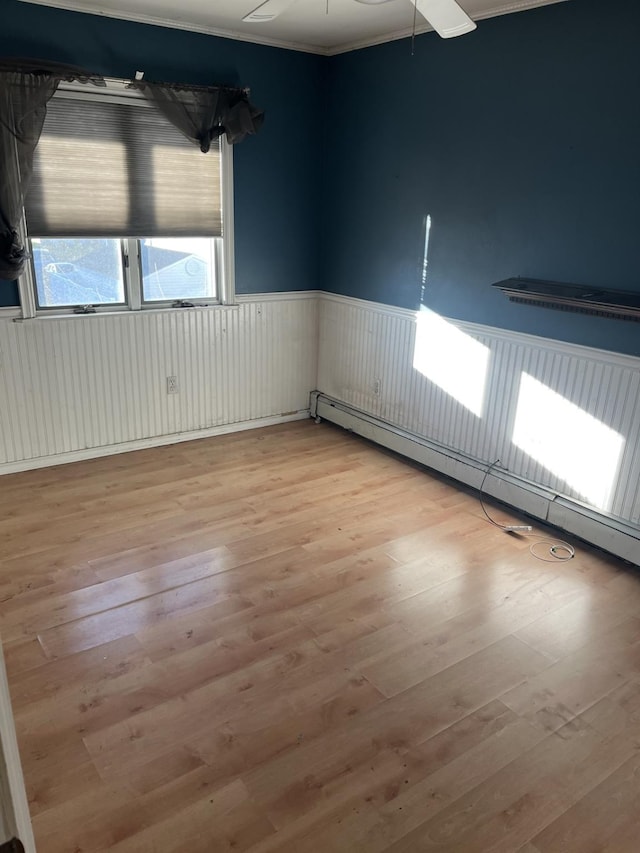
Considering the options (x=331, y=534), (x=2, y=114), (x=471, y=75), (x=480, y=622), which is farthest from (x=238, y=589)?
(x=471, y=75)

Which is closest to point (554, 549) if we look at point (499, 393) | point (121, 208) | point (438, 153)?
point (499, 393)

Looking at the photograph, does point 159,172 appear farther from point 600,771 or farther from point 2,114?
point 600,771

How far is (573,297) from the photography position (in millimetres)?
2916

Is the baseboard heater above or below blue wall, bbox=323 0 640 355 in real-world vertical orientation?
below

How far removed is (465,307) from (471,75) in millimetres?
1236

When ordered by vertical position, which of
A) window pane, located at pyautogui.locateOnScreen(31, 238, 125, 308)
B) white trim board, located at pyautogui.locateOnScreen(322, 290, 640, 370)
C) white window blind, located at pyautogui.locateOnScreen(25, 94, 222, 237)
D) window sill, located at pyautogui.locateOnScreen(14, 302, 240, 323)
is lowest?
window sill, located at pyautogui.locateOnScreen(14, 302, 240, 323)

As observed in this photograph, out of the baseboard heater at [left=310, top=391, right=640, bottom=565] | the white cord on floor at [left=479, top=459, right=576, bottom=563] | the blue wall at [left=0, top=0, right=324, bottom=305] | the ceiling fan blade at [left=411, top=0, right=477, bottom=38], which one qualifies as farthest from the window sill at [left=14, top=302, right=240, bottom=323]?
the ceiling fan blade at [left=411, top=0, right=477, bottom=38]

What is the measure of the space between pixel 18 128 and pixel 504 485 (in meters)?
3.28

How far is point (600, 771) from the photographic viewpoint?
6.35 feet

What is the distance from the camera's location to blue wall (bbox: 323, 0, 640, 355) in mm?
2857

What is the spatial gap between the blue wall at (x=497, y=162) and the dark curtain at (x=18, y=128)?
1.77m

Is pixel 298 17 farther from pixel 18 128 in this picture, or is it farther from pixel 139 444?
pixel 139 444

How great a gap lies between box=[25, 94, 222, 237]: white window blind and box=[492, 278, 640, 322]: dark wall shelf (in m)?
2.03

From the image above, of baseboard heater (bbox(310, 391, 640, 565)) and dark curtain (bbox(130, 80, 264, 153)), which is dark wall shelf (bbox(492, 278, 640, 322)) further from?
dark curtain (bbox(130, 80, 264, 153))
